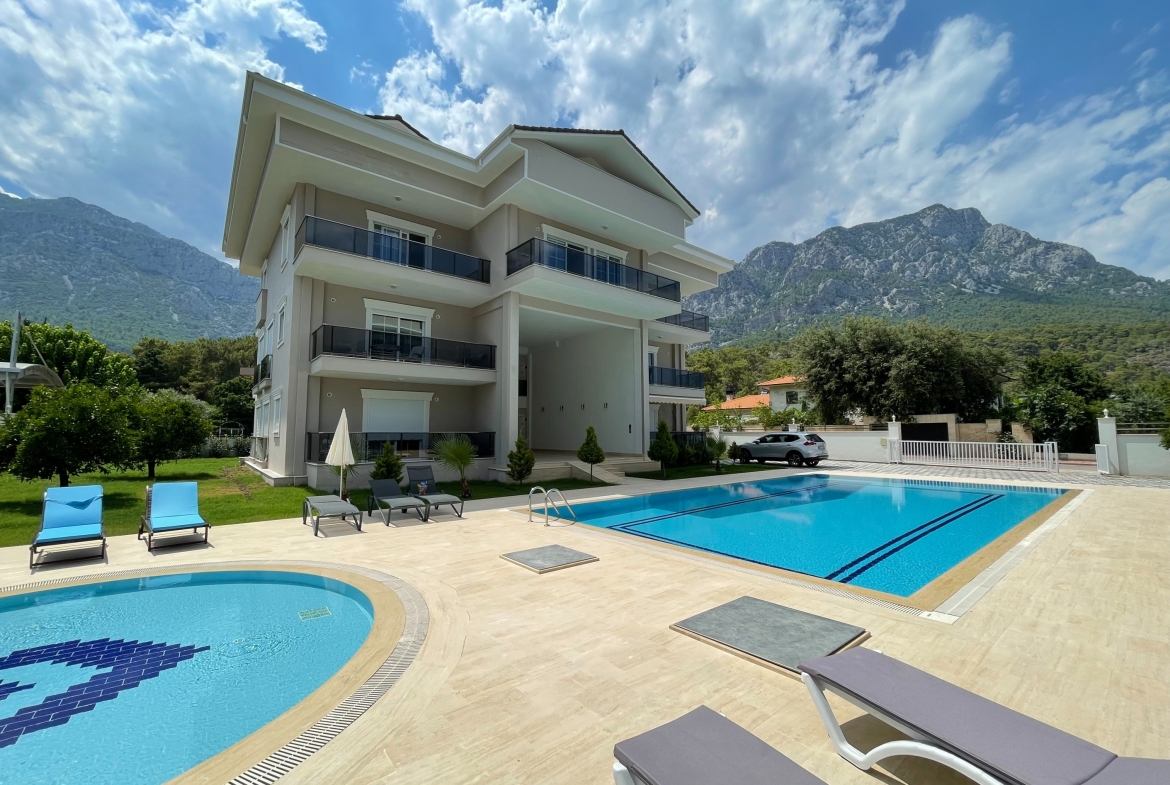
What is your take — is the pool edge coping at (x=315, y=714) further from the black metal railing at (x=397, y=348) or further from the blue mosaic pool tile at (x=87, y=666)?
the black metal railing at (x=397, y=348)

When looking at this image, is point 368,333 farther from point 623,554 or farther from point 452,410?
point 623,554

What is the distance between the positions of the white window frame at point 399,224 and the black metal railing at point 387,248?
3.81 ft

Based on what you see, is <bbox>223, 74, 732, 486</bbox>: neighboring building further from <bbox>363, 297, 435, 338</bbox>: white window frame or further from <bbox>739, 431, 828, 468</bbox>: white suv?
<bbox>739, 431, 828, 468</bbox>: white suv

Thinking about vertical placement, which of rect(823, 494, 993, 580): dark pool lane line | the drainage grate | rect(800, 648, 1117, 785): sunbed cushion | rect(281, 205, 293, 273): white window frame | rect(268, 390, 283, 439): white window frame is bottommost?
rect(823, 494, 993, 580): dark pool lane line

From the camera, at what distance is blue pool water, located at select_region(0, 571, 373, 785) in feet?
10.5

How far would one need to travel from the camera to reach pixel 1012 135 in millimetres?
24312

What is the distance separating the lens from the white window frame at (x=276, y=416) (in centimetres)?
1614

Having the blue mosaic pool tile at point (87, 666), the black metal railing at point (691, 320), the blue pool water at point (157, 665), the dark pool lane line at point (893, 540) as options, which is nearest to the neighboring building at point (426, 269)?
the black metal railing at point (691, 320)

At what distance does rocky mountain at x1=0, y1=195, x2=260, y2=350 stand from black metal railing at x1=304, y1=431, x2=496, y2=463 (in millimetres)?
101384

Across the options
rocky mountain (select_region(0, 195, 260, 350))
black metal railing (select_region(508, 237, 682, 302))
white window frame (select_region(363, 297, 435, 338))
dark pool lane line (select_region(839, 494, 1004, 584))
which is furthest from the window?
rocky mountain (select_region(0, 195, 260, 350))

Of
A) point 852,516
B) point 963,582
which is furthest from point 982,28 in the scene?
point 963,582

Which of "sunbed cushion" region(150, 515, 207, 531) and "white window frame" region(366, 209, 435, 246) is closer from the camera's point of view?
"sunbed cushion" region(150, 515, 207, 531)

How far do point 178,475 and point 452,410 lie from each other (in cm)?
943

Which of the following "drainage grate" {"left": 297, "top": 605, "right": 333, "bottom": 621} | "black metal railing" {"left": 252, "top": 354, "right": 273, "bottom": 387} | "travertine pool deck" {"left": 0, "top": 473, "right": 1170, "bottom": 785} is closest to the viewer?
"travertine pool deck" {"left": 0, "top": 473, "right": 1170, "bottom": 785}
